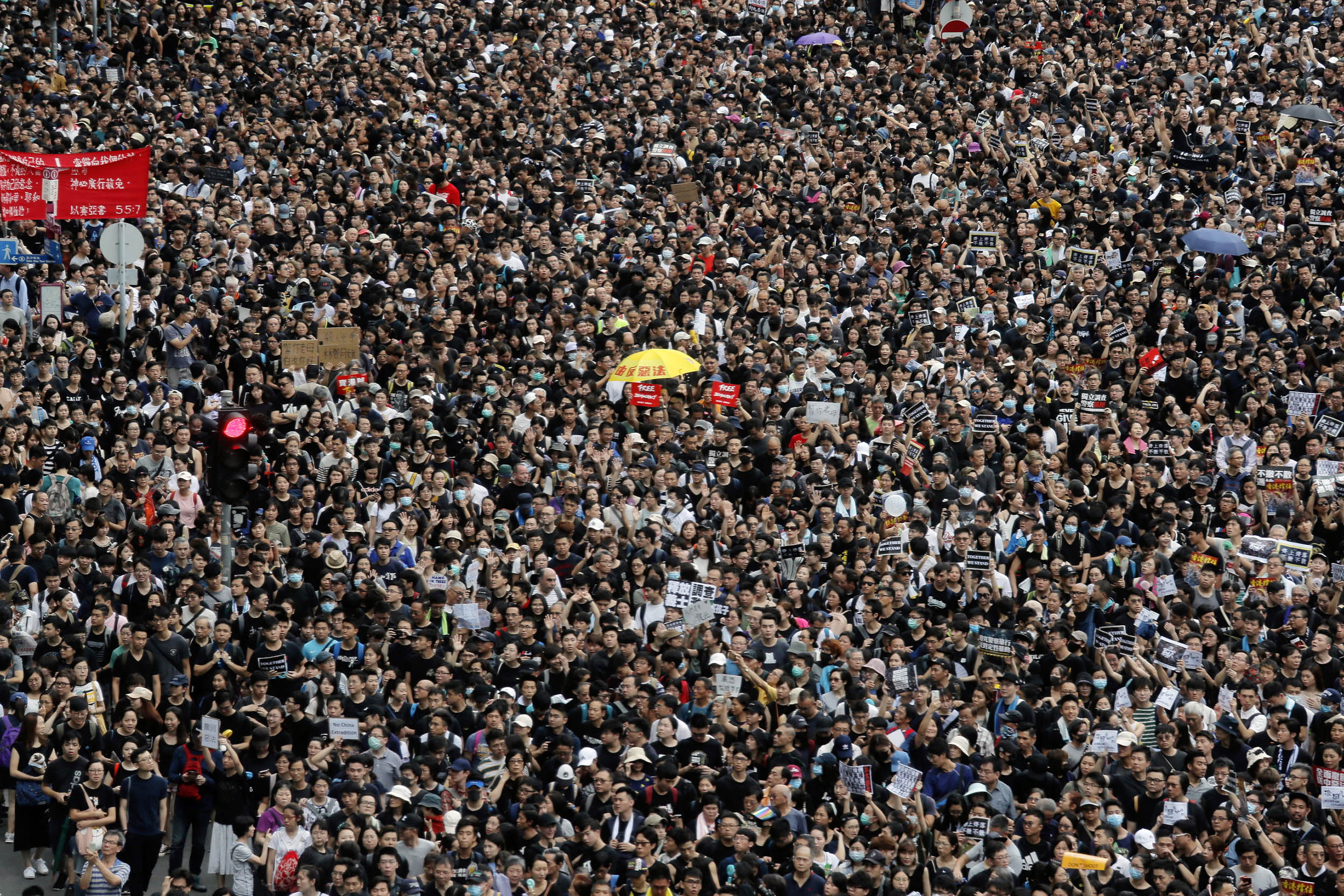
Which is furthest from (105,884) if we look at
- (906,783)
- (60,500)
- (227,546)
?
(906,783)

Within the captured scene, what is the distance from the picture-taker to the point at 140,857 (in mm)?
15594

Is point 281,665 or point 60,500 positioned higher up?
point 281,665

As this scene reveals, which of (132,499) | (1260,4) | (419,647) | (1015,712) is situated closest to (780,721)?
(1015,712)

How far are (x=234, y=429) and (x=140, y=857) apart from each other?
3.56 meters

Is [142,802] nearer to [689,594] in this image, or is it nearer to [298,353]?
[689,594]

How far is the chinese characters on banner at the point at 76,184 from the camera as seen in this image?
73.2 ft

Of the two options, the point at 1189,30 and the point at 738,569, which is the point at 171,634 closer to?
the point at 738,569

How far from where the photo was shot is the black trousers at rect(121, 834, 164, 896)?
1550cm

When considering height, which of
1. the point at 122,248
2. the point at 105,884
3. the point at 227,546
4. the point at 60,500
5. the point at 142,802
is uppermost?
the point at 122,248

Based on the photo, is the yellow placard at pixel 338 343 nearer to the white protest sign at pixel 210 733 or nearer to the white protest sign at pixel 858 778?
the white protest sign at pixel 210 733

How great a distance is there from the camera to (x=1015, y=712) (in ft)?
52.8

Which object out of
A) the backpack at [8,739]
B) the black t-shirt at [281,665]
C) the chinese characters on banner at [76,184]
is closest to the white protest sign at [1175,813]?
the black t-shirt at [281,665]

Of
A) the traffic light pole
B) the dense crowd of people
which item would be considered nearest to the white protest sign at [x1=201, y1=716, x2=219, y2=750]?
the dense crowd of people

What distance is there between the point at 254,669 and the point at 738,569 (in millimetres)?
4480
